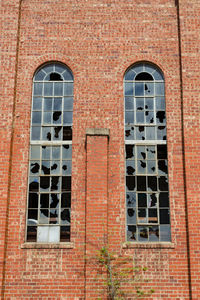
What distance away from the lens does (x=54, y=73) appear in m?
11.2

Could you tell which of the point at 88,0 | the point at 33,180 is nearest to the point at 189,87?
the point at 88,0

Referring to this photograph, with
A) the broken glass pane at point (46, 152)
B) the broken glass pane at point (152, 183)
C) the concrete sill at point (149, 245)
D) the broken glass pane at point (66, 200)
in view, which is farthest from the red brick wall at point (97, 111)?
the broken glass pane at point (46, 152)

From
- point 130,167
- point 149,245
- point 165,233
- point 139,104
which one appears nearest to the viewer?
point 149,245

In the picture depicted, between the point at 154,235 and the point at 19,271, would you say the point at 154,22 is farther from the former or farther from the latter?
the point at 19,271

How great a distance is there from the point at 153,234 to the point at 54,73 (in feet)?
16.7

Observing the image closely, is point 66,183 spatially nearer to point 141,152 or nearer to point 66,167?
point 66,167

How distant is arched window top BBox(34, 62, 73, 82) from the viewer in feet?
36.5

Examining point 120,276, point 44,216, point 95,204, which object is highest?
point 95,204

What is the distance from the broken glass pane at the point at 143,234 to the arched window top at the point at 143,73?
407cm

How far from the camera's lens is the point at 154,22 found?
37.2ft

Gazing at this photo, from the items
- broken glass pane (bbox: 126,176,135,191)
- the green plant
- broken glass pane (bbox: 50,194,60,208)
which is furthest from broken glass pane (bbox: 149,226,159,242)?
broken glass pane (bbox: 50,194,60,208)

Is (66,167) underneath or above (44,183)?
above

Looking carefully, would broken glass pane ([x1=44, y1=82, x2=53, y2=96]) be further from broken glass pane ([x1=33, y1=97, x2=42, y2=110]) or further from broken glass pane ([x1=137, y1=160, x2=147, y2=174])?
broken glass pane ([x1=137, y1=160, x2=147, y2=174])

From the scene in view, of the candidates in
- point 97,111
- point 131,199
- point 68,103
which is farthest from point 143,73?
point 131,199
